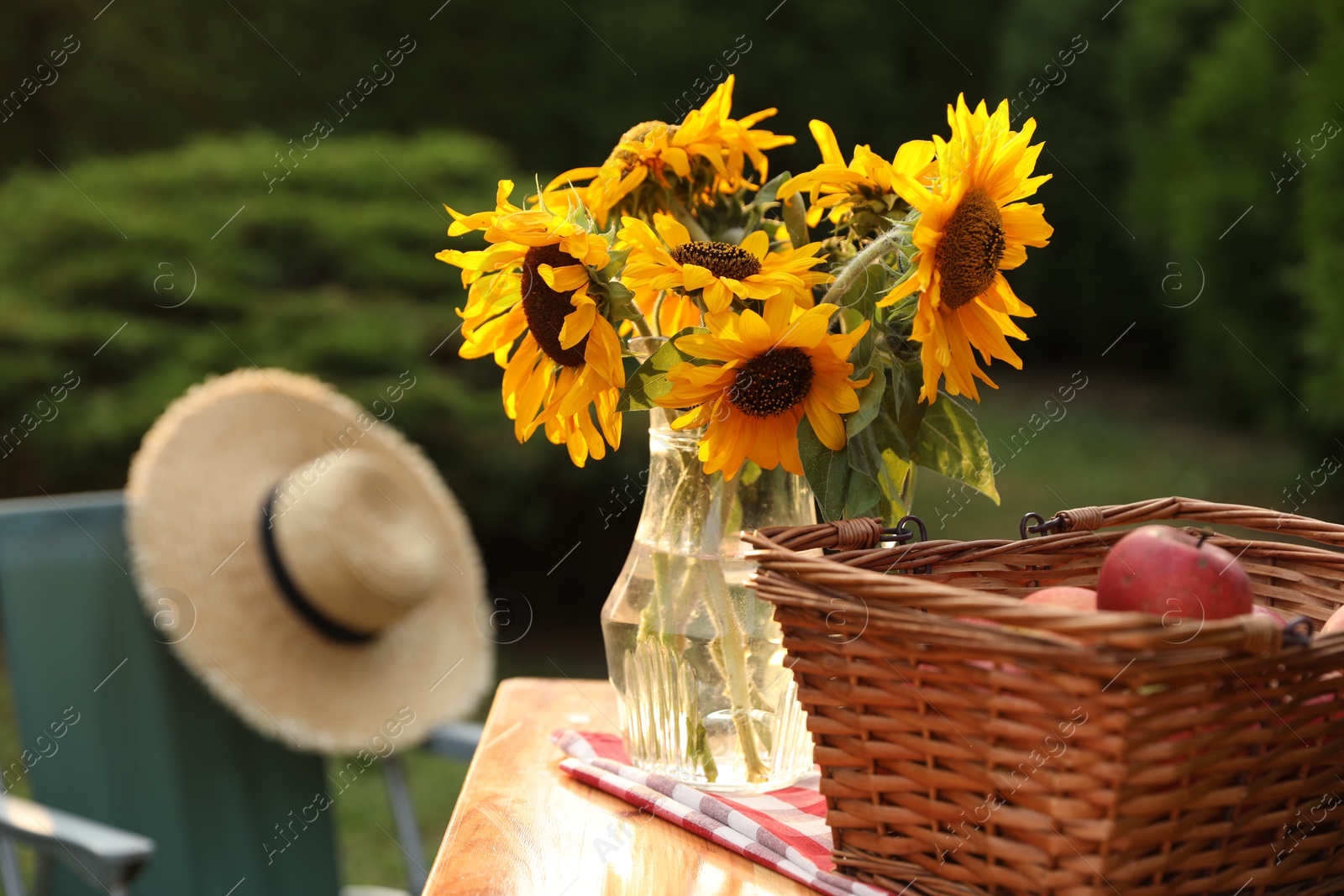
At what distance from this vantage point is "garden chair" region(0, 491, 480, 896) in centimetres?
148

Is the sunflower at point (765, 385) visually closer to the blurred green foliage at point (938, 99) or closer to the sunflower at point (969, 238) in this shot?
the sunflower at point (969, 238)

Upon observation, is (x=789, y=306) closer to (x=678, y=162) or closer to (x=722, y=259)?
(x=722, y=259)

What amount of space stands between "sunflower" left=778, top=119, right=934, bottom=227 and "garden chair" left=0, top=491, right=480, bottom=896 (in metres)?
0.89

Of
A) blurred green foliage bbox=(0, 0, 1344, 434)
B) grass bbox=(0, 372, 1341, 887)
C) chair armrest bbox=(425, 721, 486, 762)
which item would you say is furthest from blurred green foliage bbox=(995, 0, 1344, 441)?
chair armrest bbox=(425, 721, 486, 762)

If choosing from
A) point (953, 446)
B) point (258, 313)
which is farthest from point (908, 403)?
point (258, 313)

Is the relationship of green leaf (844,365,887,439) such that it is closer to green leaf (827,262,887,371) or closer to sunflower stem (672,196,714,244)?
green leaf (827,262,887,371)

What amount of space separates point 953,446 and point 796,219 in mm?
196

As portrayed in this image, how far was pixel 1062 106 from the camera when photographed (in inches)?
267

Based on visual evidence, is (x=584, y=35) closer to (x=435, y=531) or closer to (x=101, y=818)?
(x=435, y=531)

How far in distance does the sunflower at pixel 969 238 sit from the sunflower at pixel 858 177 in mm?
19

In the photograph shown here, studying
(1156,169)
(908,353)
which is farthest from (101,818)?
(1156,169)

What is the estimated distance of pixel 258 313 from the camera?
311 cm

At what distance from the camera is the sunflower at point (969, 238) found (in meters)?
0.74

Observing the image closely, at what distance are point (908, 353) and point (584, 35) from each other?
18.1 feet
